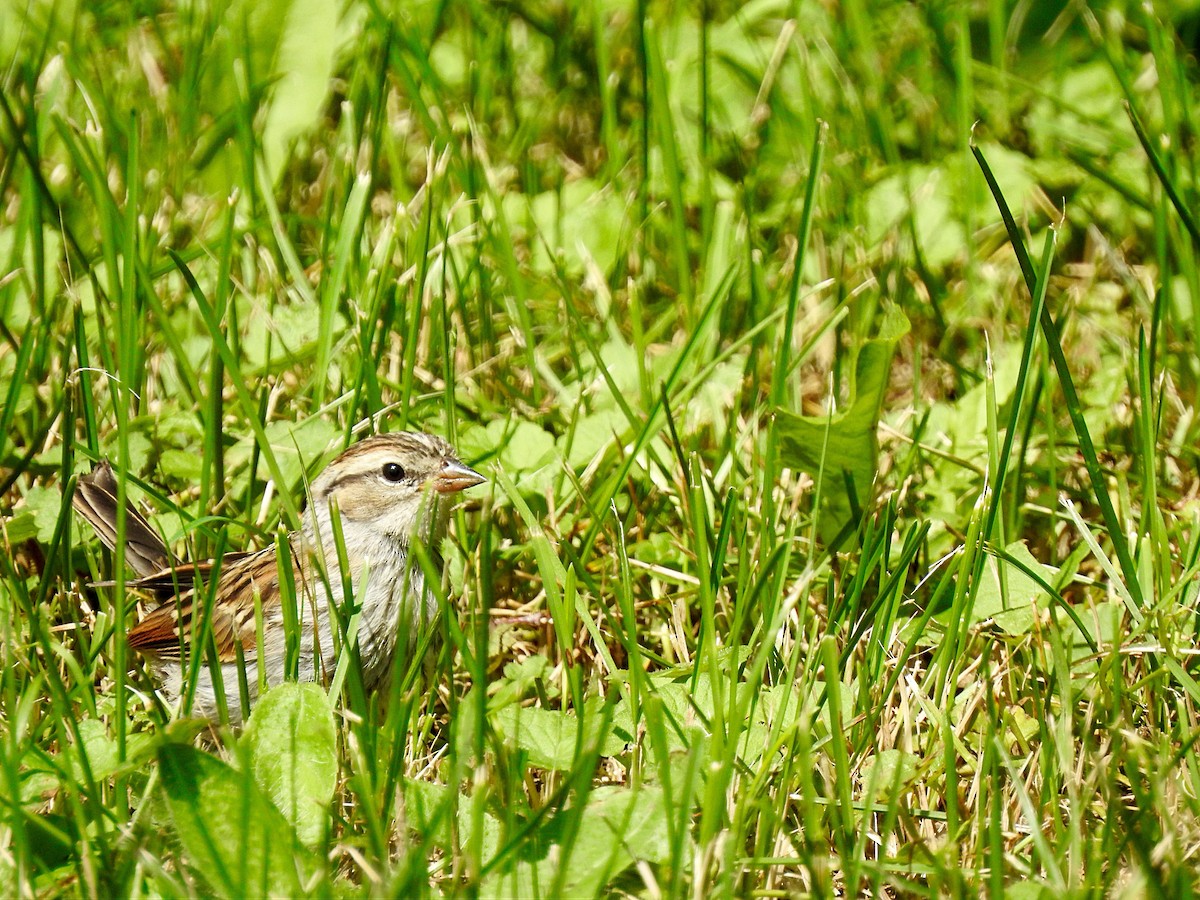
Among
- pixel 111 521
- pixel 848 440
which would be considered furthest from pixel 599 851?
pixel 111 521

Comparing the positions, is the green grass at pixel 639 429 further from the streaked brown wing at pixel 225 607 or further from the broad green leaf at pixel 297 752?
the streaked brown wing at pixel 225 607

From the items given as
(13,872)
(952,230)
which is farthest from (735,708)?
(952,230)

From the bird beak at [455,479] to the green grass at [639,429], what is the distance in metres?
0.13

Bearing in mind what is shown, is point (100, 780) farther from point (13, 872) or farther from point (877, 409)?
point (877, 409)

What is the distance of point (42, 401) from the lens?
175 inches

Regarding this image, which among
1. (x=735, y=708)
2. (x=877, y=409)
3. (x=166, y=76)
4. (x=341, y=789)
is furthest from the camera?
(x=166, y=76)

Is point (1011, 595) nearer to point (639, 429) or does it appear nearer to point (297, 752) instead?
point (639, 429)

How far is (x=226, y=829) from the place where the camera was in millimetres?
2631

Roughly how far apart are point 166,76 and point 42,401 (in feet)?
7.84

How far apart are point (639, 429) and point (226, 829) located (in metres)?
1.71

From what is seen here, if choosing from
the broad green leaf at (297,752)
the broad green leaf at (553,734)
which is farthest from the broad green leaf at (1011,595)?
the broad green leaf at (297,752)

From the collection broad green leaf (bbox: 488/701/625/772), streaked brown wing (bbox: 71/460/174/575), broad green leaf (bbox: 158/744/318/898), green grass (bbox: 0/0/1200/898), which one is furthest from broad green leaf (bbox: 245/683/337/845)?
streaked brown wing (bbox: 71/460/174/575)

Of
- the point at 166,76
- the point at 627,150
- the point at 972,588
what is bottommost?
the point at 972,588

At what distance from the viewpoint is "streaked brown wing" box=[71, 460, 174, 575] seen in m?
3.93
